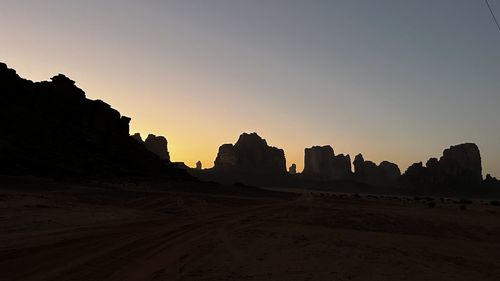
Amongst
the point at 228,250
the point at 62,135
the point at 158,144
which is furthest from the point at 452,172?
the point at 228,250

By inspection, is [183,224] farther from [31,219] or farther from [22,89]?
[22,89]

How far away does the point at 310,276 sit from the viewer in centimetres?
942

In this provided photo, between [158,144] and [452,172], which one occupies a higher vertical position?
[158,144]

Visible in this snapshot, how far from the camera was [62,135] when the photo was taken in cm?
6331

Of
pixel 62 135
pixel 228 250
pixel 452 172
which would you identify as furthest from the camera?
pixel 452 172

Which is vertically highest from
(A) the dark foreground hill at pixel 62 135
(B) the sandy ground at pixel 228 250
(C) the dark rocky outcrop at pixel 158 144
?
(C) the dark rocky outcrop at pixel 158 144

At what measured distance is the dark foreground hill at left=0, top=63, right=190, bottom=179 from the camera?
51250 millimetres

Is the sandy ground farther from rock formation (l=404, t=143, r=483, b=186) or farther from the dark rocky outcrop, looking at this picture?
rock formation (l=404, t=143, r=483, b=186)

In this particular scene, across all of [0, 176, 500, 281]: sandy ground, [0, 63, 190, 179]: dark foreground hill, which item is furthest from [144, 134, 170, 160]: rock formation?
[0, 176, 500, 281]: sandy ground

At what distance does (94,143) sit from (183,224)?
5552 centimetres

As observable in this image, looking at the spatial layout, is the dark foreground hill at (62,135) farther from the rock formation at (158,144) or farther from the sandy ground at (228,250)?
the rock formation at (158,144)

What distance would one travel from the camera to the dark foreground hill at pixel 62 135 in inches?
2018

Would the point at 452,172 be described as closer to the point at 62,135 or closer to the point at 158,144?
the point at 158,144

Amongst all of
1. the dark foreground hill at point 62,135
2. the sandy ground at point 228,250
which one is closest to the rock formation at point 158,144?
the dark foreground hill at point 62,135
